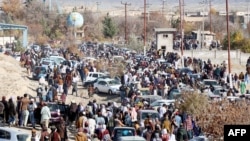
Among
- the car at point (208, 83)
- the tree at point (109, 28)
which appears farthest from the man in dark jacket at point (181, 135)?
the tree at point (109, 28)

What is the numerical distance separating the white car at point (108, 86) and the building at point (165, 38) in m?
22.9

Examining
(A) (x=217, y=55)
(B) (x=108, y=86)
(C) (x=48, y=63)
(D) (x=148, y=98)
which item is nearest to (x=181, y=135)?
(D) (x=148, y=98)

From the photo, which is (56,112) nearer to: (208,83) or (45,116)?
(45,116)

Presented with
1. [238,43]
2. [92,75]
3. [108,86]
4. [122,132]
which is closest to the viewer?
[122,132]

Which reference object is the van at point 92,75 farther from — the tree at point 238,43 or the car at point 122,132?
the tree at point 238,43

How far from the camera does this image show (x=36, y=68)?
4097cm

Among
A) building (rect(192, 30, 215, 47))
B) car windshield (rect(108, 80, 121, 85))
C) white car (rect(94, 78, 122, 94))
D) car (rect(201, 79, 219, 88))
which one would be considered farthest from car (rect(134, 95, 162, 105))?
building (rect(192, 30, 215, 47))

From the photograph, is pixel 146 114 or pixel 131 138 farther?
pixel 146 114

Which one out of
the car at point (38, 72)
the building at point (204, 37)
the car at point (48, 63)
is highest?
the building at point (204, 37)

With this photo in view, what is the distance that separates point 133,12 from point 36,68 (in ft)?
440

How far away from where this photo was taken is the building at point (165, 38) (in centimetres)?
6125

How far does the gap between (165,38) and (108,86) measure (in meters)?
25.0

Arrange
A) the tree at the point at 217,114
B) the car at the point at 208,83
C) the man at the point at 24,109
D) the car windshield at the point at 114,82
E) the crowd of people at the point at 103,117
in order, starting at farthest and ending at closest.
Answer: the car windshield at the point at 114,82 < the car at the point at 208,83 < the man at the point at 24,109 < the tree at the point at 217,114 < the crowd of people at the point at 103,117

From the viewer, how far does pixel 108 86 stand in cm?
3772
